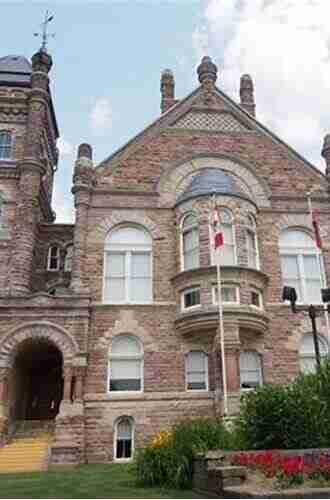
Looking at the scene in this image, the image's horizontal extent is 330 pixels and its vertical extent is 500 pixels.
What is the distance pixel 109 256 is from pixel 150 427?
7949mm

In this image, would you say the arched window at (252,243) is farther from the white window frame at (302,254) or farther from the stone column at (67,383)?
the stone column at (67,383)

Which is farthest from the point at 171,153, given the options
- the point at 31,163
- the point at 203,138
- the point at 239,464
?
the point at 239,464

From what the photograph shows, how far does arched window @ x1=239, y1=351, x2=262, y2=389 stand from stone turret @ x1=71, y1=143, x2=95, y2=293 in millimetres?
7597

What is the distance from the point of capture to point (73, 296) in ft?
69.7

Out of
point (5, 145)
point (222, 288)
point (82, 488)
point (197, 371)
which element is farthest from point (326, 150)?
point (82, 488)

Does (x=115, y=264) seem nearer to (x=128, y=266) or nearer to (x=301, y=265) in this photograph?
(x=128, y=266)

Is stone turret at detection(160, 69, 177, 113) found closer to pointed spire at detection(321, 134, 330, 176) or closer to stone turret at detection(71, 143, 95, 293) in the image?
stone turret at detection(71, 143, 95, 293)

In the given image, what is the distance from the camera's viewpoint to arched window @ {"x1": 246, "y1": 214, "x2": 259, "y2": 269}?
22859 millimetres

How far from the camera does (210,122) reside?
26641mm

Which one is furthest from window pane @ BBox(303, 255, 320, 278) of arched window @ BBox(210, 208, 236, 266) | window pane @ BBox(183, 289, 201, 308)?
window pane @ BBox(183, 289, 201, 308)

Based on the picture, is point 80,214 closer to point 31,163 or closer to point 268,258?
point 31,163

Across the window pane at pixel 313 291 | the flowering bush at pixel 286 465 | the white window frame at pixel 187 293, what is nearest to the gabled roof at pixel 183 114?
the window pane at pixel 313 291

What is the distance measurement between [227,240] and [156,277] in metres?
3.69

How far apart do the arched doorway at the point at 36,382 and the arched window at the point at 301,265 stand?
11.6 metres
